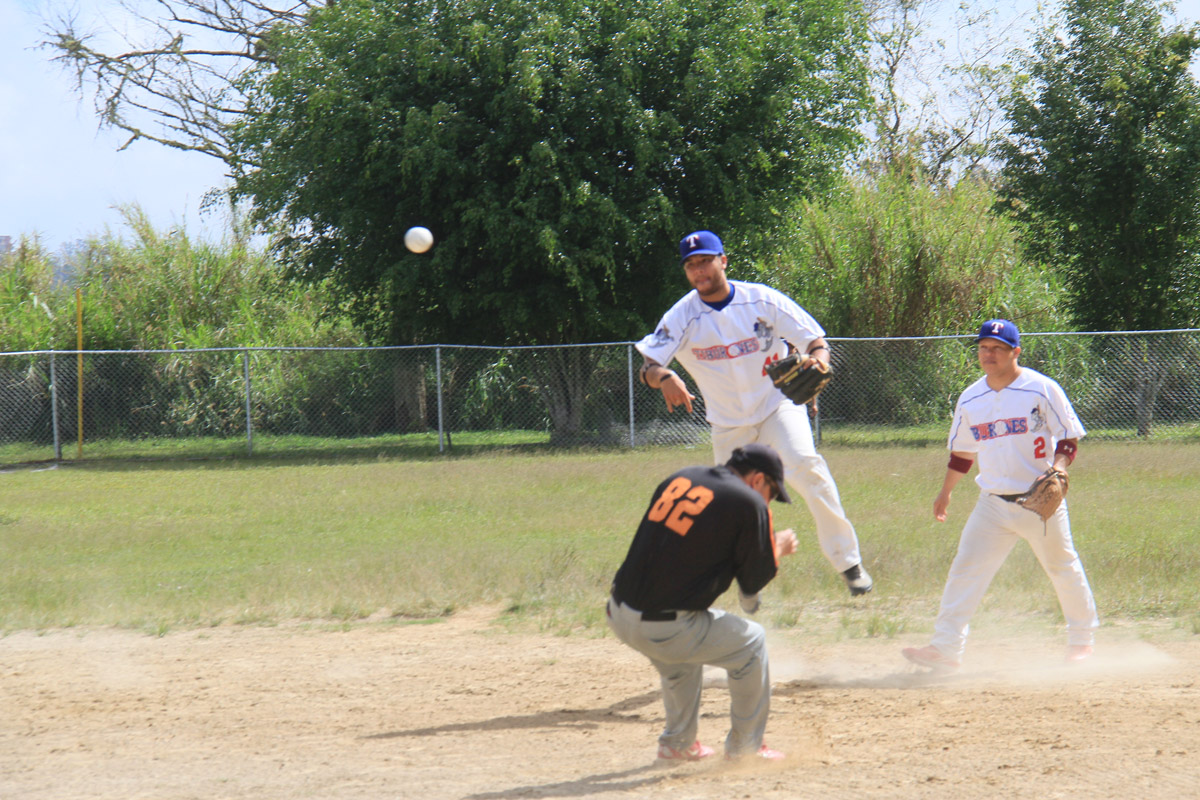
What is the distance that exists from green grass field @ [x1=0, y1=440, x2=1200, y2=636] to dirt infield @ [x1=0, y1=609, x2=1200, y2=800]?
0.69 meters

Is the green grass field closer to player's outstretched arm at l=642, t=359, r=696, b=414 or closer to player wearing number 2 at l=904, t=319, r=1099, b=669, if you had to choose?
player wearing number 2 at l=904, t=319, r=1099, b=669

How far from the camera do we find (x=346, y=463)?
60.1ft

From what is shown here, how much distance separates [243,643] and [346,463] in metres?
11.3

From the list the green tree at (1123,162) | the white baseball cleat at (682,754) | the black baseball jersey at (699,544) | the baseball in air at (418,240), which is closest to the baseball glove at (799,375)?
the black baseball jersey at (699,544)

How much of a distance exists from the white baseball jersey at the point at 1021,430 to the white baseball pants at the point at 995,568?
0.50ft

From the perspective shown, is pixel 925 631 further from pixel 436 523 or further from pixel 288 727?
pixel 436 523

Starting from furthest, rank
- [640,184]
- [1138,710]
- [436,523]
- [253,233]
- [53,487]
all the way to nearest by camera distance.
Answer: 1. [253,233]
2. [640,184]
3. [53,487]
4. [436,523]
5. [1138,710]

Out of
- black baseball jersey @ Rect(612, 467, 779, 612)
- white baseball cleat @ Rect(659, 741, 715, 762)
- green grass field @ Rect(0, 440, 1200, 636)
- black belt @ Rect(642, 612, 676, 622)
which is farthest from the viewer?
green grass field @ Rect(0, 440, 1200, 636)

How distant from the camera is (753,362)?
6.07m

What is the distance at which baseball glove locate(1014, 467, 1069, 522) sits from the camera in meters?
5.68

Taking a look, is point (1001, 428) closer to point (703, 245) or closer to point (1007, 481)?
point (1007, 481)

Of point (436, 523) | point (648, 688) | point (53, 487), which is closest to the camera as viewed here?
point (648, 688)

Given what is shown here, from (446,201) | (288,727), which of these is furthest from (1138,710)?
(446,201)

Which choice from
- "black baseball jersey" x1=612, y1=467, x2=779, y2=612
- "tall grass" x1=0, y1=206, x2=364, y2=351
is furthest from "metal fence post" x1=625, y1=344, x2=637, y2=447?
"black baseball jersey" x1=612, y1=467, x2=779, y2=612
